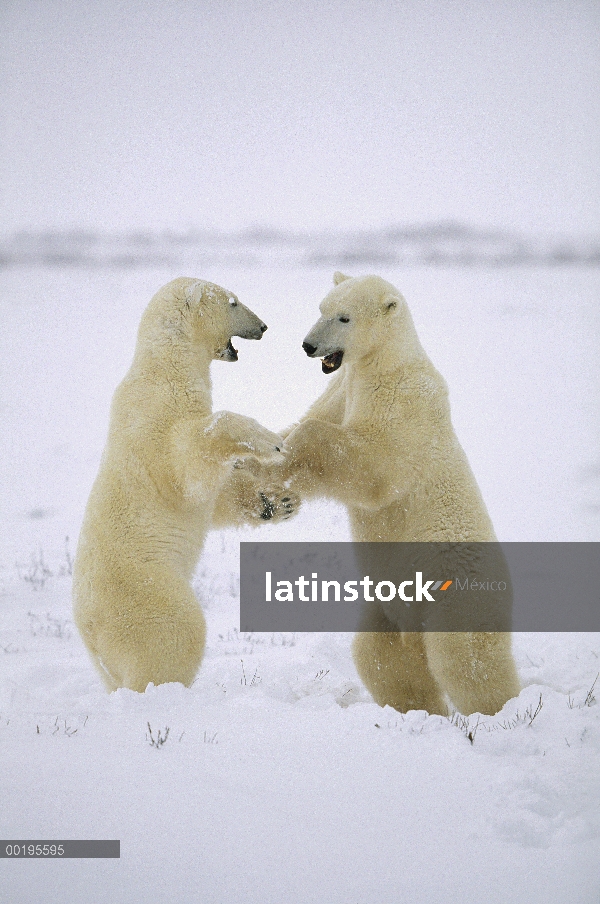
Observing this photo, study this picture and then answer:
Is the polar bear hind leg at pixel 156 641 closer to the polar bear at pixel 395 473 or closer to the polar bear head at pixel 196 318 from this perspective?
the polar bear at pixel 395 473

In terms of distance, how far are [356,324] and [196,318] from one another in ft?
2.60

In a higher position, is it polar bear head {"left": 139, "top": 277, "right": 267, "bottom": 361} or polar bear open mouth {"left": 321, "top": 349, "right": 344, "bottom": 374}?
polar bear head {"left": 139, "top": 277, "right": 267, "bottom": 361}

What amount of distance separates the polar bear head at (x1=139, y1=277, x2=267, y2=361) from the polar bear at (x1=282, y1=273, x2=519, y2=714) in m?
0.43

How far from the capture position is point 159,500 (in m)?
3.78

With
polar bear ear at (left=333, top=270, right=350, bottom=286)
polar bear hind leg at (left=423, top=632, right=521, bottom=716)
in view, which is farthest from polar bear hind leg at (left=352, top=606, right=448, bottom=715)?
polar bear ear at (left=333, top=270, right=350, bottom=286)

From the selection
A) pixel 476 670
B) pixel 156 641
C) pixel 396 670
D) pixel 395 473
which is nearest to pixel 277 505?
pixel 395 473

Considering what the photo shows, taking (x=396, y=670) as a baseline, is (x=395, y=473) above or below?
above

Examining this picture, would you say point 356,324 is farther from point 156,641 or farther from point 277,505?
point 156,641

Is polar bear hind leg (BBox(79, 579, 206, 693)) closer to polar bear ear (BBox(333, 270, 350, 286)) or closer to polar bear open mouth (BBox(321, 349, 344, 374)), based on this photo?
polar bear open mouth (BBox(321, 349, 344, 374))

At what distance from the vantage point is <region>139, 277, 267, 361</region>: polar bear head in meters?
4.05

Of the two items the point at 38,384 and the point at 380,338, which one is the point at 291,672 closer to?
the point at 380,338

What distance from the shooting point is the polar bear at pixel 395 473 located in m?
3.91

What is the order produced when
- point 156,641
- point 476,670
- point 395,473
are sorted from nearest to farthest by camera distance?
point 156,641, point 476,670, point 395,473

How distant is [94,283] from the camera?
11.3 metres
